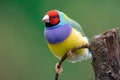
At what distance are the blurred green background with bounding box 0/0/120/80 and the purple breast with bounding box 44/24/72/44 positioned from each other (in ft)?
3.36

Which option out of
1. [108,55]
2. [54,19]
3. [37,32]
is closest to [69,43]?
[54,19]

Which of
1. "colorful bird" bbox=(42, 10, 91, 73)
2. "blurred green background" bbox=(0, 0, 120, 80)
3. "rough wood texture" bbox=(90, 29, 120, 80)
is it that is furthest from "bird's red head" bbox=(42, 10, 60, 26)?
"blurred green background" bbox=(0, 0, 120, 80)

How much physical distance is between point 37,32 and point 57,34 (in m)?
1.13

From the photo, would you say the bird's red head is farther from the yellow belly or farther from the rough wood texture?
the rough wood texture

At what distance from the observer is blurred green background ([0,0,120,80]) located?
→ 2793 mm

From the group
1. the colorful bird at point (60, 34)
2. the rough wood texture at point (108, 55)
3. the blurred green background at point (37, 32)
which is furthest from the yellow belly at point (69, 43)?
the blurred green background at point (37, 32)

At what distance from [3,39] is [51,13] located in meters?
1.26

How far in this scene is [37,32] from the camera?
2.80 m

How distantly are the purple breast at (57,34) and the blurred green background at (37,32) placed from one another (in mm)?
1024

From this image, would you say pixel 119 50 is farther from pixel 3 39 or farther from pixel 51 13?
pixel 3 39

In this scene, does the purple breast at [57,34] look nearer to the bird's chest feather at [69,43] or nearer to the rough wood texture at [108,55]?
the bird's chest feather at [69,43]

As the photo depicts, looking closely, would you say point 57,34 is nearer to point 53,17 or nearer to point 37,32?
point 53,17

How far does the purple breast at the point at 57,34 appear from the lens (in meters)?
1.69

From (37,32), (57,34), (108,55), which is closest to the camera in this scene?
(108,55)
